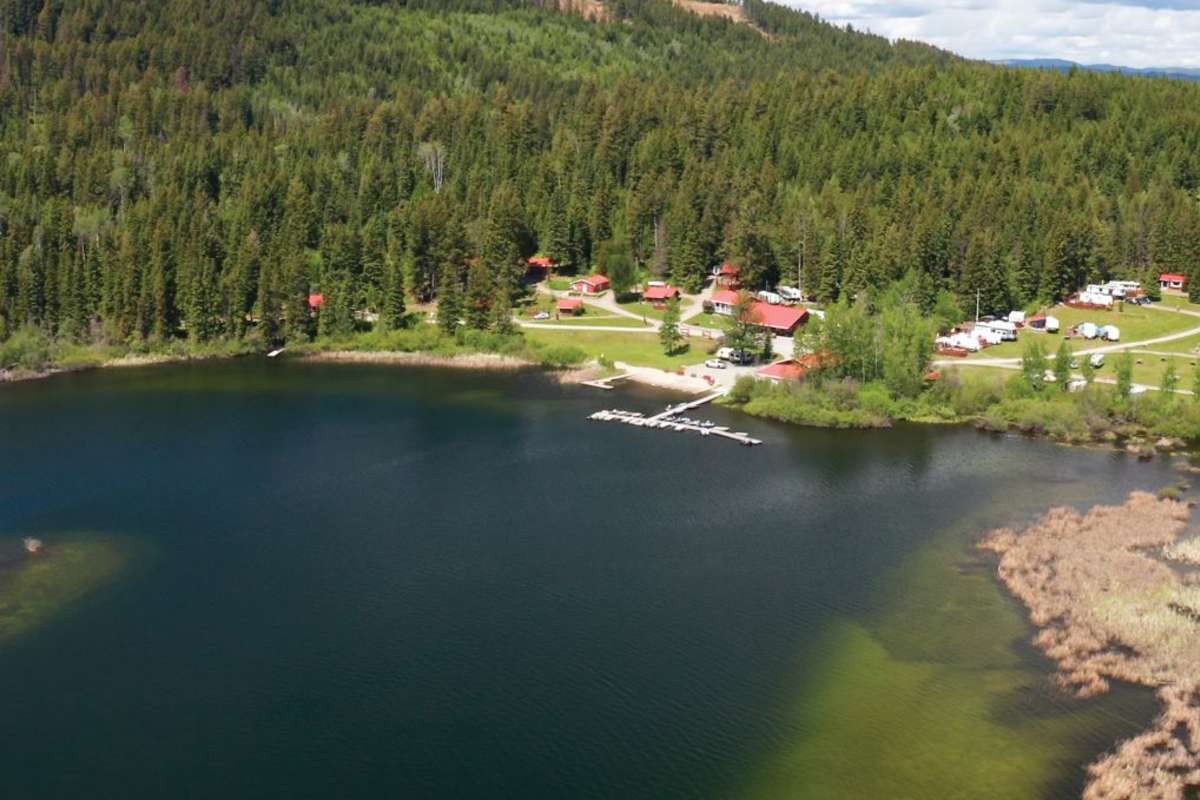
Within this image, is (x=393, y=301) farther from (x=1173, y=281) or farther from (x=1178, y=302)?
(x=1173, y=281)

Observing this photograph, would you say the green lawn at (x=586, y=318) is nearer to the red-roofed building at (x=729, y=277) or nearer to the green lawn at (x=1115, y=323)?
the red-roofed building at (x=729, y=277)

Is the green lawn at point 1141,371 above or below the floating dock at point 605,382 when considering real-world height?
above

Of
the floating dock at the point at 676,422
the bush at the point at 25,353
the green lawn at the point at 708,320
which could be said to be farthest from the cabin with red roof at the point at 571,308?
the bush at the point at 25,353

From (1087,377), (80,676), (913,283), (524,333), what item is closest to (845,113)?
(913,283)

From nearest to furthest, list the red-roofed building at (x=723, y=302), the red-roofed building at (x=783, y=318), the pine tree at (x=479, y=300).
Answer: the red-roofed building at (x=783, y=318) < the pine tree at (x=479, y=300) < the red-roofed building at (x=723, y=302)

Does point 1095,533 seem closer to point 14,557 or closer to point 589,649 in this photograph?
point 589,649

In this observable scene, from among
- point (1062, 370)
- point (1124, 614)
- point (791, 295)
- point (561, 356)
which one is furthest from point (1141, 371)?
point (561, 356)
